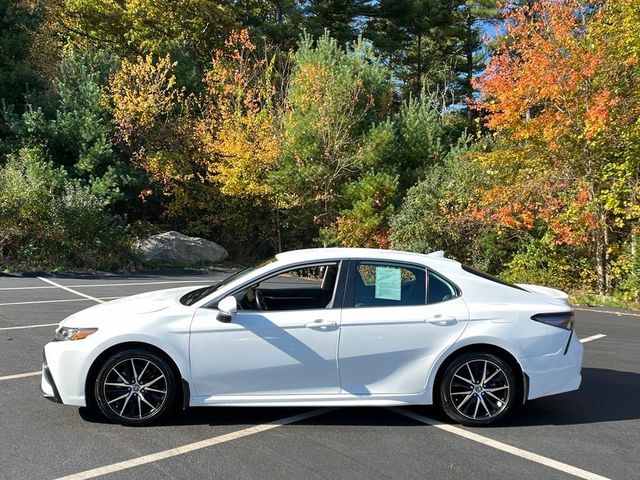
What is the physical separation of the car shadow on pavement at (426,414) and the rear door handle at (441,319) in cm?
89

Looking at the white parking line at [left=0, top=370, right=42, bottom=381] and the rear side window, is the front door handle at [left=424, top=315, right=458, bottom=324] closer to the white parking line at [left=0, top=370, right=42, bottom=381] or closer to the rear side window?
the rear side window

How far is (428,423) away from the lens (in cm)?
471

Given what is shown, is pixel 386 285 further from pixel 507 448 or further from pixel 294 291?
pixel 507 448

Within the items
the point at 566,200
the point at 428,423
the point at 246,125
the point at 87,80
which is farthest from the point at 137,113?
the point at 428,423

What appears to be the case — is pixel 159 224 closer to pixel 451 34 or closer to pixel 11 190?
pixel 11 190

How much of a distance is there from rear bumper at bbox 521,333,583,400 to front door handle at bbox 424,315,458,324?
68 cm

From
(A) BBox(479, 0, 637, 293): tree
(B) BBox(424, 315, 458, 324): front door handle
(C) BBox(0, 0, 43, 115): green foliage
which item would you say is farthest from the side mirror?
(C) BBox(0, 0, 43, 115): green foliage

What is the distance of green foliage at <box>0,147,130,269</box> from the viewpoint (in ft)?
53.4

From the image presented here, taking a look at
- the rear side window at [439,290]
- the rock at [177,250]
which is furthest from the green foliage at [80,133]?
the rear side window at [439,290]

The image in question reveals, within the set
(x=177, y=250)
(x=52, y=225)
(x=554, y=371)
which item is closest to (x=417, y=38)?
(x=177, y=250)

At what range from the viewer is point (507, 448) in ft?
13.9

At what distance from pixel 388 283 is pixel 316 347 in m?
0.84

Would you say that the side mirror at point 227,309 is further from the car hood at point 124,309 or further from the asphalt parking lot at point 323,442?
the asphalt parking lot at point 323,442

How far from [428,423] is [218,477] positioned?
1.89 m
